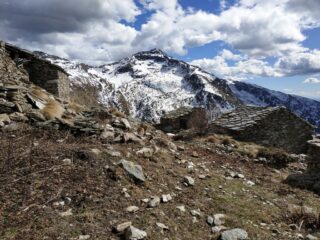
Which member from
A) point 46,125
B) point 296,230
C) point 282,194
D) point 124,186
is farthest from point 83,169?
point 282,194

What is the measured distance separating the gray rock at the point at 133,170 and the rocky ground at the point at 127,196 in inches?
1.1

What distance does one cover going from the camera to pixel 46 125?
1442cm

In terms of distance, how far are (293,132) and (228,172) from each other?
1397cm

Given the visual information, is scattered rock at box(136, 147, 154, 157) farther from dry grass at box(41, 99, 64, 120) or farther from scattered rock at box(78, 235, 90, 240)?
scattered rock at box(78, 235, 90, 240)

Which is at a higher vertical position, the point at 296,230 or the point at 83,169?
the point at 83,169

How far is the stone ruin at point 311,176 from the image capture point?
14999 millimetres

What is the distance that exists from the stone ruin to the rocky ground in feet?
2.15

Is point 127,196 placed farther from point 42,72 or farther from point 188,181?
point 42,72

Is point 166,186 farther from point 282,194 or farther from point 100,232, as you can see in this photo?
point 282,194

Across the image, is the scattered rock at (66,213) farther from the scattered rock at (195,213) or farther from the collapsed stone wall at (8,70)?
the collapsed stone wall at (8,70)

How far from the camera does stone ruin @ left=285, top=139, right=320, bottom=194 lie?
1500 centimetres

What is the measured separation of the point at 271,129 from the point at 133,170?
56.2ft

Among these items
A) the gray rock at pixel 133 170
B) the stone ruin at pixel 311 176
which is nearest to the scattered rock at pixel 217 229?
the gray rock at pixel 133 170

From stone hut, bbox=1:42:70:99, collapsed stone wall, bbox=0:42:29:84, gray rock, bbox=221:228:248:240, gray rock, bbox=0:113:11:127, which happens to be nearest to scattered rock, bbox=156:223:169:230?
gray rock, bbox=221:228:248:240
